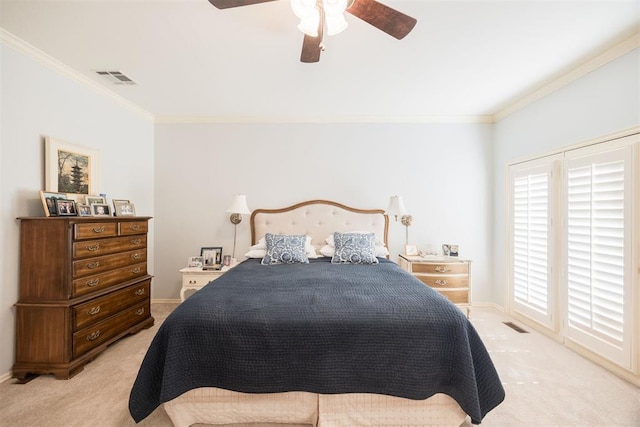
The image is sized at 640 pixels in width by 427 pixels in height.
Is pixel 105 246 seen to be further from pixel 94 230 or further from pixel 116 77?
pixel 116 77

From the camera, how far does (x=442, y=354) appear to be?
61.5 inches

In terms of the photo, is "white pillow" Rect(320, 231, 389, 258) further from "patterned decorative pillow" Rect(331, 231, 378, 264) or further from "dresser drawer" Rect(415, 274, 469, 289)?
"dresser drawer" Rect(415, 274, 469, 289)

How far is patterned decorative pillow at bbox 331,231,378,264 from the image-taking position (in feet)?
10.1

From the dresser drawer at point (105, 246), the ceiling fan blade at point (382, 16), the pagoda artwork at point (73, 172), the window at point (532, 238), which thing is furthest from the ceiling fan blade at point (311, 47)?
the window at point (532, 238)

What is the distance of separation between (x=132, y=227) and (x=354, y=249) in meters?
2.44

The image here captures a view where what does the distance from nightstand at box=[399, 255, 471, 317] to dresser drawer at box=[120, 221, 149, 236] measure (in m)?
3.19

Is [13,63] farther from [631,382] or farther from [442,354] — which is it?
[631,382]

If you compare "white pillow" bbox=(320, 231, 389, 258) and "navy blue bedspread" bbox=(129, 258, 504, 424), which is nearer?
"navy blue bedspread" bbox=(129, 258, 504, 424)

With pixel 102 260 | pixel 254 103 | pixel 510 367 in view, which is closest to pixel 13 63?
pixel 102 260

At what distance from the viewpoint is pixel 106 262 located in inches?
101

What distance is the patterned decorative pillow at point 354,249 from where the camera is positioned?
3.07 metres

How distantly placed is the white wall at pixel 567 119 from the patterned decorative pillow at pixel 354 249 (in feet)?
6.34

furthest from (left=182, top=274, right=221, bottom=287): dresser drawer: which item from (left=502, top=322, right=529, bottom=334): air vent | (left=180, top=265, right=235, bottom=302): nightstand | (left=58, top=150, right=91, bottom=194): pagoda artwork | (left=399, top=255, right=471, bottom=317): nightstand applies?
(left=502, top=322, right=529, bottom=334): air vent

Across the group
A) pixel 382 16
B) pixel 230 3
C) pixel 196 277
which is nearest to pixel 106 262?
pixel 196 277
